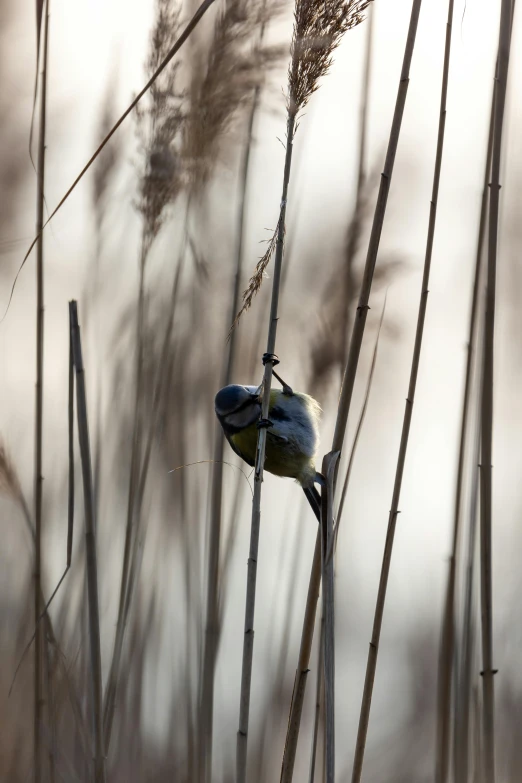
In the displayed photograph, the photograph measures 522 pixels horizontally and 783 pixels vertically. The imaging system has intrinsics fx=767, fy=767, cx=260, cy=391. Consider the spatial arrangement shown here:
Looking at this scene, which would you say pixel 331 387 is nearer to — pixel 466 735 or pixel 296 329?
pixel 296 329

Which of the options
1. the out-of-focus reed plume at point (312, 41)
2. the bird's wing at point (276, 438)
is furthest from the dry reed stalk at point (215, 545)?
the out-of-focus reed plume at point (312, 41)

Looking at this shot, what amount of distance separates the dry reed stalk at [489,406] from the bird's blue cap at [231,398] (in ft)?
1.48

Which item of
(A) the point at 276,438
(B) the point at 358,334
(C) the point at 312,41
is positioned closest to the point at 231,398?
(A) the point at 276,438

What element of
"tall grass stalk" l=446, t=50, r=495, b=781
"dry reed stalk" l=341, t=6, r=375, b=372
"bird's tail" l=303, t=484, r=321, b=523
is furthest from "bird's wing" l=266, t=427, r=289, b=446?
"tall grass stalk" l=446, t=50, r=495, b=781

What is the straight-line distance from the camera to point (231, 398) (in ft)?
4.82

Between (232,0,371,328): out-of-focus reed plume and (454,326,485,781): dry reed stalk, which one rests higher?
(232,0,371,328): out-of-focus reed plume

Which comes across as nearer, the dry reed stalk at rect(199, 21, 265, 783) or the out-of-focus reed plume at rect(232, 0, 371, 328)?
the out-of-focus reed plume at rect(232, 0, 371, 328)

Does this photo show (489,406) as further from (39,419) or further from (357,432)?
(39,419)

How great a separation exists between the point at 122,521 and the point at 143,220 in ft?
2.06

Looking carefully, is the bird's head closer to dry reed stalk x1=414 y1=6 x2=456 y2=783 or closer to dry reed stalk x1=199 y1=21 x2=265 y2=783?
dry reed stalk x1=199 y1=21 x2=265 y2=783

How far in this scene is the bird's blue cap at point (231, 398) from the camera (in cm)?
146

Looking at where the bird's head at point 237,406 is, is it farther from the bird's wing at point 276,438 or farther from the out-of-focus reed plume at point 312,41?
the out-of-focus reed plume at point 312,41

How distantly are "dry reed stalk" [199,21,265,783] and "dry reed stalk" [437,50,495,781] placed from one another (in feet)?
1.42

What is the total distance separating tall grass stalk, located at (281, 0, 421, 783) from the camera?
0.99 metres
